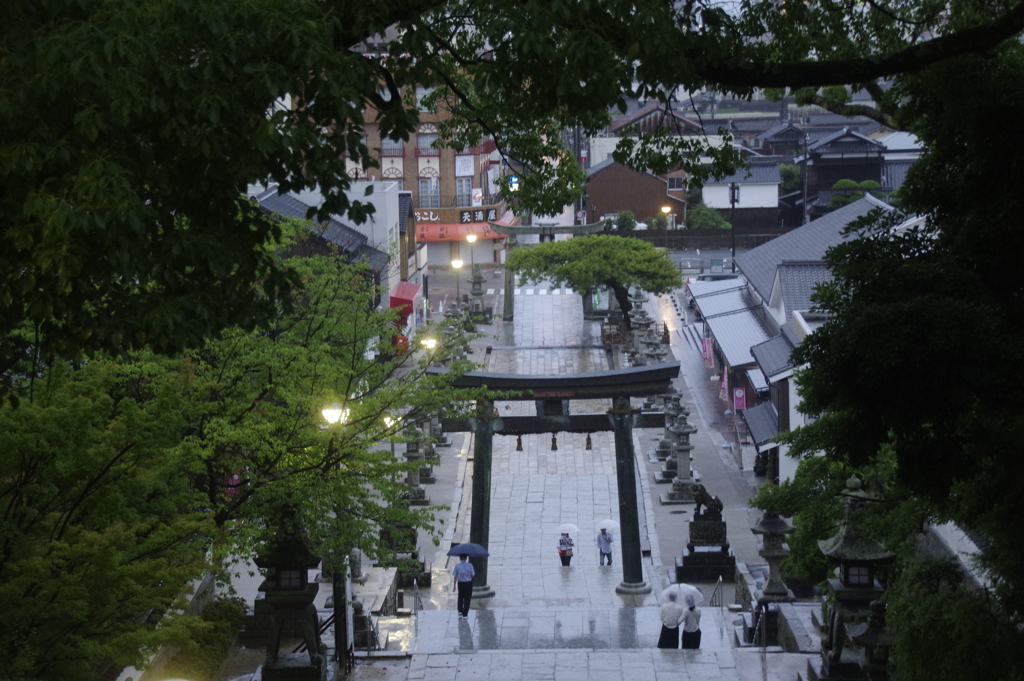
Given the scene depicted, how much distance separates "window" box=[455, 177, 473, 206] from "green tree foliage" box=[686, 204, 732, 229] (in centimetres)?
1566

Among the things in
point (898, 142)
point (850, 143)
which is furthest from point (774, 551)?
point (898, 142)

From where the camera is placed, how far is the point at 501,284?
71062 mm

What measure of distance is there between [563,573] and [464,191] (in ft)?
157

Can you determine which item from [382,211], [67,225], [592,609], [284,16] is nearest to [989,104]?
[284,16]

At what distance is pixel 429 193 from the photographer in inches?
2867

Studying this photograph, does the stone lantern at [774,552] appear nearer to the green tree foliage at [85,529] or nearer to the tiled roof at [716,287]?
the green tree foliage at [85,529]

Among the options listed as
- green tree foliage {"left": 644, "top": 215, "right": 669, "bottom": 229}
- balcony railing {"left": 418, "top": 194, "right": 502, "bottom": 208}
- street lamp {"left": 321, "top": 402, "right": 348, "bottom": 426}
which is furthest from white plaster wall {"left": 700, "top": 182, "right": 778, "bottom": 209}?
street lamp {"left": 321, "top": 402, "right": 348, "bottom": 426}

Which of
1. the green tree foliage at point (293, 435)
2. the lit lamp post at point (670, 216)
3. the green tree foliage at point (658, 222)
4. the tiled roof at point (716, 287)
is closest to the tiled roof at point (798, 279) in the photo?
the tiled roof at point (716, 287)

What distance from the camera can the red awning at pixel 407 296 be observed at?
49469mm

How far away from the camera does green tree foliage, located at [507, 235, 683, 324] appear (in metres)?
52.7

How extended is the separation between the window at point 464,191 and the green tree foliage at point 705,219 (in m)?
15.7

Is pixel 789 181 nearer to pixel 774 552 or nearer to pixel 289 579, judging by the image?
pixel 774 552

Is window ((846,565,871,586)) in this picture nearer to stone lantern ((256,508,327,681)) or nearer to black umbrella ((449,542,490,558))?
stone lantern ((256,508,327,681))

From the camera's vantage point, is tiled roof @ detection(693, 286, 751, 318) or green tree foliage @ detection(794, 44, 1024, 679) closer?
green tree foliage @ detection(794, 44, 1024, 679)
